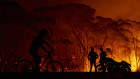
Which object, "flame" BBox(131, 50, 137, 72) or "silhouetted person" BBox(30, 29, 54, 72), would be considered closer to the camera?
"silhouetted person" BBox(30, 29, 54, 72)

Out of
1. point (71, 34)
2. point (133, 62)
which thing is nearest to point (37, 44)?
point (71, 34)

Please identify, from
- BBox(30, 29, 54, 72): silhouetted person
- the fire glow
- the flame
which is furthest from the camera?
the fire glow

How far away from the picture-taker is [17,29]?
66.1 feet

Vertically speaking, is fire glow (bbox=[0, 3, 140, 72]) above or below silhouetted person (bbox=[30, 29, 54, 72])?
above

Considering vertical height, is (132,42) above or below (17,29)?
below

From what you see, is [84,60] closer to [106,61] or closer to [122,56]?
[122,56]

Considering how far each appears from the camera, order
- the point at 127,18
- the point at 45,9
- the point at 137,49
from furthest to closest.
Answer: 1. the point at 137,49
2. the point at 45,9
3. the point at 127,18

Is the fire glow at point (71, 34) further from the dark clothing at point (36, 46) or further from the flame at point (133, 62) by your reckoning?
the dark clothing at point (36, 46)

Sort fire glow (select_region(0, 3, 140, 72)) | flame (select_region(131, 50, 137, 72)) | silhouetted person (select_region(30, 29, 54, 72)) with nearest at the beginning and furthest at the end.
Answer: silhouetted person (select_region(30, 29, 54, 72)) < flame (select_region(131, 50, 137, 72)) < fire glow (select_region(0, 3, 140, 72))

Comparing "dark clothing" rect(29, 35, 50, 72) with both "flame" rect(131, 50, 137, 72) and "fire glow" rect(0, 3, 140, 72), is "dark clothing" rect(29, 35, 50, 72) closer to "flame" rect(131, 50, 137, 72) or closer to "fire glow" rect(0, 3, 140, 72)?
"fire glow" rect(0, 3, 140, 72)

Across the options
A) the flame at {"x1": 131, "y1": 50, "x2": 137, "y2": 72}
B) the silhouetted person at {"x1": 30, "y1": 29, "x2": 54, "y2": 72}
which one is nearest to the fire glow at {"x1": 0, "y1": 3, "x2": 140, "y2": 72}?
the flame at {"x1": 131, "y1": 50, "x2": 137, "y2": 72}

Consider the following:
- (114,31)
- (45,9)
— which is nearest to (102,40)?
(114,31)

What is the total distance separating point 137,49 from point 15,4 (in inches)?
581

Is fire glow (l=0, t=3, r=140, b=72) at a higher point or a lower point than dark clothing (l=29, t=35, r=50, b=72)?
higher
